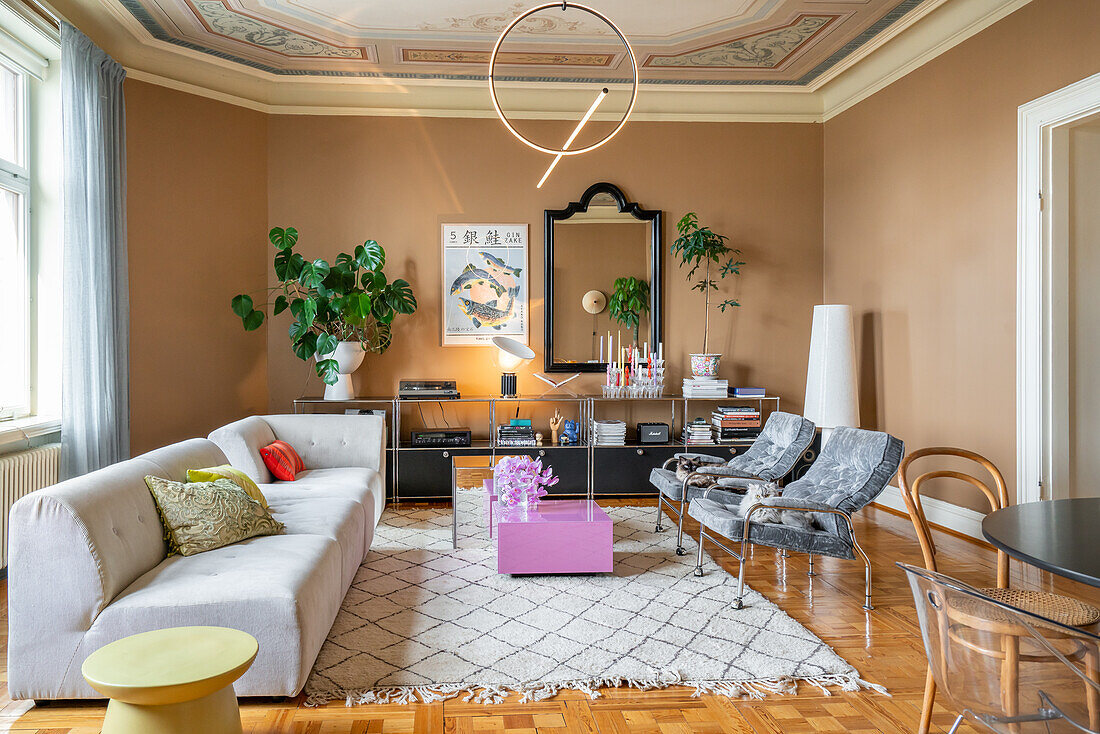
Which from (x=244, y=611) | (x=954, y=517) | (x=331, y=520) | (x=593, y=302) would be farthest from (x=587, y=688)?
(x=593, y=302)

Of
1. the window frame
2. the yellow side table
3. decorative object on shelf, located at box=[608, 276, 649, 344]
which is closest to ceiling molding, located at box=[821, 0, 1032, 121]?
decorative object on shelf, located at box=[608, 276, 649, 344]

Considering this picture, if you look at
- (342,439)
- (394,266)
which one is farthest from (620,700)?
(394,266)

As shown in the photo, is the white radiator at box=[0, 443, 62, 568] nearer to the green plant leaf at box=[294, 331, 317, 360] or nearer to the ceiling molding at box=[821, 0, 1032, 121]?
the green plant leaf at box=[294, 331, 317, 360]

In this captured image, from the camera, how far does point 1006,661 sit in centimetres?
151

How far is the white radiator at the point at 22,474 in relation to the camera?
385 centimetres

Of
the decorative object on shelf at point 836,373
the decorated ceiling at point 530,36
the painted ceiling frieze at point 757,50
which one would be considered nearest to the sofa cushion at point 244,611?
the decorated ceiling at point 530,36

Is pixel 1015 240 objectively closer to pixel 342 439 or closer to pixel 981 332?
pixel 981 332

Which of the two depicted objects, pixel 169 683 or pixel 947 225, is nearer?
pixel 169 683

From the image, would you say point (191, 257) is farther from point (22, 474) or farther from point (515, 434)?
point (515, 434)

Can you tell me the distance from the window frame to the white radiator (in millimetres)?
397

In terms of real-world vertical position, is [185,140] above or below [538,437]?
above

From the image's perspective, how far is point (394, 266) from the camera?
6301 millimetres

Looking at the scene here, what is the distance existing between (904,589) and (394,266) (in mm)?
4476

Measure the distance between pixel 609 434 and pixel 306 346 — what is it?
97.1 inches
